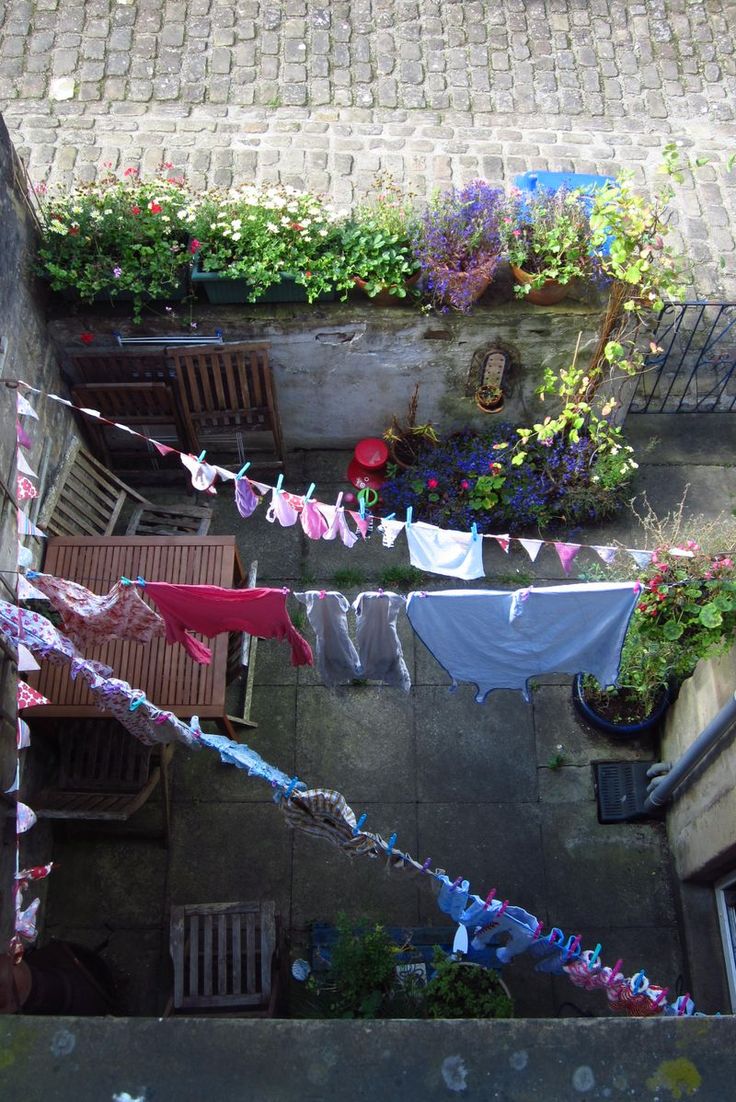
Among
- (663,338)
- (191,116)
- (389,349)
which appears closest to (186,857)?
(389,349)

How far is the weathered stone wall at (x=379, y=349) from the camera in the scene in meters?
8.15

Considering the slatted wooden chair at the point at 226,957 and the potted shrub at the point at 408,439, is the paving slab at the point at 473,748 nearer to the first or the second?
the slatted wooden chair at the point at 226,957

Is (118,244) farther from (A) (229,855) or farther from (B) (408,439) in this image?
(A) (229,855)

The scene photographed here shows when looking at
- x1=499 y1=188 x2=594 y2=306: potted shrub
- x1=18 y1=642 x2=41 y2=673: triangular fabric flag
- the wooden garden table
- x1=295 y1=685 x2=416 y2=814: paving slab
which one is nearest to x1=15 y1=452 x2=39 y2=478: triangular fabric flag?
the wooden garden table

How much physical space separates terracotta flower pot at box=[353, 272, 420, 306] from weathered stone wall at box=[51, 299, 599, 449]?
0.06 metres

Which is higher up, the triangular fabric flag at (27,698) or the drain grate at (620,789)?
the triangular fabric flag at (27,698)

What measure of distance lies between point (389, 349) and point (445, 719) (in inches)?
138

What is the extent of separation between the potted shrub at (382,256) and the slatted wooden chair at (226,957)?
5.26 m

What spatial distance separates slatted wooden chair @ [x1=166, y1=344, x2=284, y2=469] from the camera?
8281 millimetres

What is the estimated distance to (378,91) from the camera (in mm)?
10617

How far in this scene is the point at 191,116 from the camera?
10320mm

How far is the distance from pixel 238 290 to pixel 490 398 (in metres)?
2.70

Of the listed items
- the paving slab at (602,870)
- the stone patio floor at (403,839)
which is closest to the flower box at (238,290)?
the stone patio floor at (403,839)

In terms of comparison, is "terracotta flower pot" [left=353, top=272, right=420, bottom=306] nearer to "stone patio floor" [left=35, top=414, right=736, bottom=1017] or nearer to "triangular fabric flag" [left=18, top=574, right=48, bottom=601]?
"stone patio floor" [left=35, top=414, right=736, bottom=1017]
